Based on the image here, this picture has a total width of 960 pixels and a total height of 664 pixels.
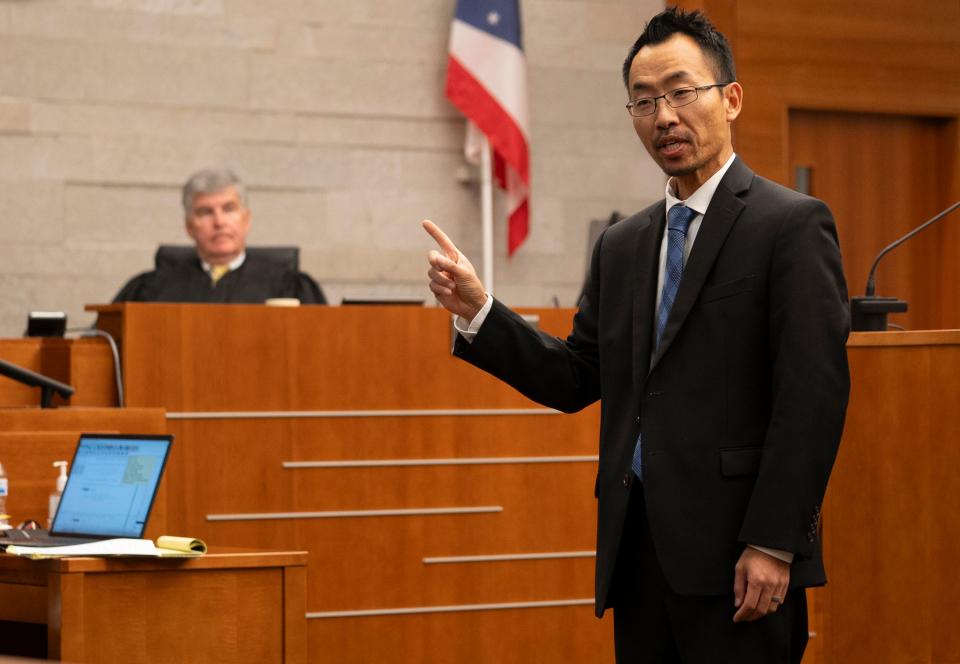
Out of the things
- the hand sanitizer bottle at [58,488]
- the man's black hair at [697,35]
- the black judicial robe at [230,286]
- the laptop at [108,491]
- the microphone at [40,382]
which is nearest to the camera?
the man's black hair at [697,35]

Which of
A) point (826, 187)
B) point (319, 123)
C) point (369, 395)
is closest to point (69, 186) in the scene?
point (319, 123)

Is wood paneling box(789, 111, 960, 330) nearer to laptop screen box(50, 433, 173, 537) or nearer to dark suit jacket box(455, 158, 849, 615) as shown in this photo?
laptop screen box(50, 433, 173, 537)

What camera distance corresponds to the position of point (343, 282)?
6.91 m

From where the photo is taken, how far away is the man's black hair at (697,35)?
2.37 metres

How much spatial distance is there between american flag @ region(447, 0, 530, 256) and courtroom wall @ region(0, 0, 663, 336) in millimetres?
168

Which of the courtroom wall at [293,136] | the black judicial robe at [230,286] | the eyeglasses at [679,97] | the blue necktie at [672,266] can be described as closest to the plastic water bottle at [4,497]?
the black judicial robe at [230,286]

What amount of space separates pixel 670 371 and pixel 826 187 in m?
4.92

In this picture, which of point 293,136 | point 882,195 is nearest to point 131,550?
point 293,136

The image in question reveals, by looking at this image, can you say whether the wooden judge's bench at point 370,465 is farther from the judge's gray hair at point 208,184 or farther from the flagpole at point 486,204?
the flagpole at point 486,204

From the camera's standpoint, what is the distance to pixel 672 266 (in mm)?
2342

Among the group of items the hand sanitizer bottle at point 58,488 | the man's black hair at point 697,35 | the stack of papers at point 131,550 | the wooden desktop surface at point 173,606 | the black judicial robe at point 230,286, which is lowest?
the wooden desktop surface at point 173,606

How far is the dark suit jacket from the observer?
217 cm

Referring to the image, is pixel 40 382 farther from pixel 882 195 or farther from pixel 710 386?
pixel 882 195

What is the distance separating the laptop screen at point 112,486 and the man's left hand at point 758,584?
1521mm
